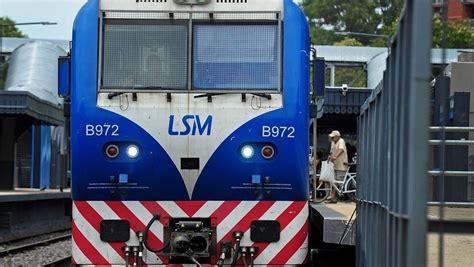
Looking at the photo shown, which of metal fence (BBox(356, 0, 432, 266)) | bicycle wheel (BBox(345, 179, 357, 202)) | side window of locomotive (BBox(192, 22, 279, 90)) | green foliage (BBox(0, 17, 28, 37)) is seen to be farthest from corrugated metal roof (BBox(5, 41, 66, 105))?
green foliage (BBox(0, 17, 28, 37))

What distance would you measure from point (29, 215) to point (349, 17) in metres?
78.7

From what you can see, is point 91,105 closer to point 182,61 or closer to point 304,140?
point 182,61

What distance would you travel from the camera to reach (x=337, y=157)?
17531mm

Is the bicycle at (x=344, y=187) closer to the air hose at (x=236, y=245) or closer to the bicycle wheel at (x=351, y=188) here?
the bicycle wheel at (x=351, y=188)

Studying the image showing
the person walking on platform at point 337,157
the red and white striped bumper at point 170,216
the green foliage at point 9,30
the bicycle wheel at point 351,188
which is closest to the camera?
the red and white striped bumper at point 170,216

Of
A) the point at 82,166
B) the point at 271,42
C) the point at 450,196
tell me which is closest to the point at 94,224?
the point at 82,166

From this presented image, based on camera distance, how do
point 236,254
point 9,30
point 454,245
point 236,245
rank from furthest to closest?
point 9,30
point 454,245
point 236,245
point 236,254

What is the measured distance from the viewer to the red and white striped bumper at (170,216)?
8461 millimetres

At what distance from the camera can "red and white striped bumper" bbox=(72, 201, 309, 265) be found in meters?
8.46

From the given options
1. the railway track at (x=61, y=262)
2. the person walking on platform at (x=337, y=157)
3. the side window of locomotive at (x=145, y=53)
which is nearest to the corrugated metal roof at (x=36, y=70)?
the person walking on platform at (x=337, y=157)

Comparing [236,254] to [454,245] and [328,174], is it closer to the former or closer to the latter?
[454,245]

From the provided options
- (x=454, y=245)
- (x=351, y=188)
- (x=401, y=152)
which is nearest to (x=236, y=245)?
(x=454, y=245)

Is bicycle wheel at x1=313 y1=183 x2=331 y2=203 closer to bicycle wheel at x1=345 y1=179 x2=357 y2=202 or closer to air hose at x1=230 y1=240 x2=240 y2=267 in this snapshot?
bicycle wheel at x1=345 y1=179 x2=357 y2=202

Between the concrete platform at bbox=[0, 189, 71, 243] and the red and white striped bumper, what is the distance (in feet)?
32.3
